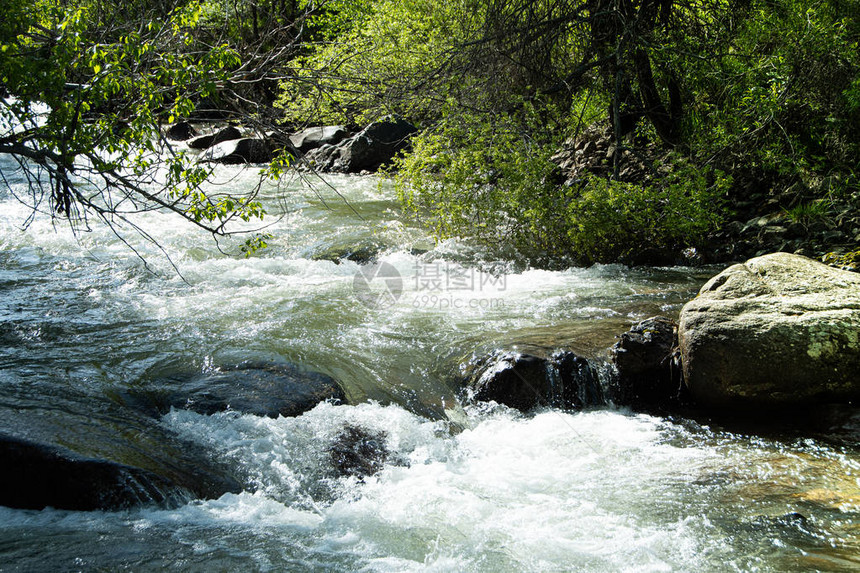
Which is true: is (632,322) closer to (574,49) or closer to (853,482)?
(853,482)

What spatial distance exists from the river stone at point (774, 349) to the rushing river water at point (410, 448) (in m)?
0.42

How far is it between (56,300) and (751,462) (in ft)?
23.2

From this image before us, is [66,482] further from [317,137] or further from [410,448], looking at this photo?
[317,137]

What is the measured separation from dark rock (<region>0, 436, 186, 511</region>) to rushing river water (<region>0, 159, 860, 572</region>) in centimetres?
9

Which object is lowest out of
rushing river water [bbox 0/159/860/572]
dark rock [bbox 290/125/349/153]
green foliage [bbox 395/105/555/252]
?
rushing river water [bbox 0/159/860/572]

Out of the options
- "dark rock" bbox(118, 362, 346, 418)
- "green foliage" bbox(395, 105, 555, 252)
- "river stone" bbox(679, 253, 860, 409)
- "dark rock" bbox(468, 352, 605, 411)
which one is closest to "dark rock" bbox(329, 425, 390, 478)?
"dark rock" bbox(118, 362, 346, 418)

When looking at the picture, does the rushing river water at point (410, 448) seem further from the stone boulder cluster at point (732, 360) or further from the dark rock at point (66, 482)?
the stone boulder cluster at point (732, 360)

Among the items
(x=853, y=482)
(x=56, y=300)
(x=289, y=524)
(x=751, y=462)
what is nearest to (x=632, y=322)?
(x=751, y=462)

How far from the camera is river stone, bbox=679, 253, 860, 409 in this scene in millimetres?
5004

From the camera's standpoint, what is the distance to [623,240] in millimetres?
8922

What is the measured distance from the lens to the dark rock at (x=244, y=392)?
16.0ft

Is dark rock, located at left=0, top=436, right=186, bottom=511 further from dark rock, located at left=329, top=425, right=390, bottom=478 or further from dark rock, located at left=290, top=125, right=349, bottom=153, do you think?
dark rock, located at left=290, top=125, right=349, bottom=153

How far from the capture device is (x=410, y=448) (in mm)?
4715

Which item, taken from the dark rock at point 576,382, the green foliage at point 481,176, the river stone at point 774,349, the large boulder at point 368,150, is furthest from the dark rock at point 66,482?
the large boulder at point 368,150
